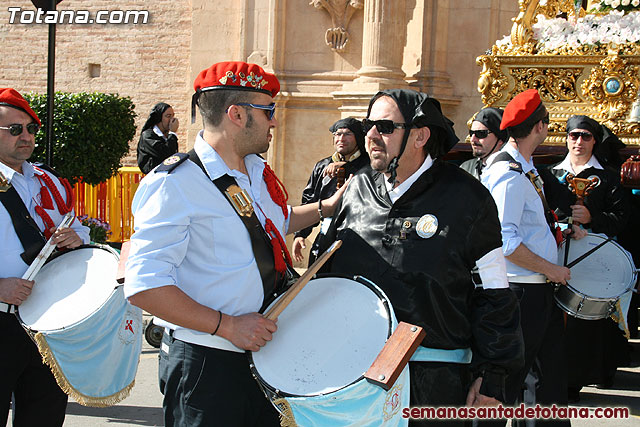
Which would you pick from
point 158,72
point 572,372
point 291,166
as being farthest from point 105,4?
point 572,372

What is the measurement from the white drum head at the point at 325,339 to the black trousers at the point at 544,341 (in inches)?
68.0

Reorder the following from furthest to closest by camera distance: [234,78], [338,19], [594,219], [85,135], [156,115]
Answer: [338,19]
[85,135]
[156,115]
[594,219]
[234,78]

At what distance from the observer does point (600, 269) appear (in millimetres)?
5473

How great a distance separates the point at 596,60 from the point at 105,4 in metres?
10.4

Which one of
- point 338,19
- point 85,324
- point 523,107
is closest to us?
point 85,324

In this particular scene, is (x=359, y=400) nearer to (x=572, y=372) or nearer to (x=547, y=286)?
(x=547, y=286)

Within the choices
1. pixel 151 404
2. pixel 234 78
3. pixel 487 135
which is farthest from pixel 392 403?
pixel 151 404

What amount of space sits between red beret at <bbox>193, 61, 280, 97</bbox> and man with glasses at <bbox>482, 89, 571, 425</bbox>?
5.91ft

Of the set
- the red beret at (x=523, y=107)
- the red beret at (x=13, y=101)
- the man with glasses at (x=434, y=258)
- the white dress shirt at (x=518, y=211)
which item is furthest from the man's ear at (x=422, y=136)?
the red beret at (x=13, y=101)

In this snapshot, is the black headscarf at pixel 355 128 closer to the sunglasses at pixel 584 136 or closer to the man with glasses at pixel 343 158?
the man with glasses at pixel 343 158

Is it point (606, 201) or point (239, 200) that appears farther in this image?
point (606, 201)

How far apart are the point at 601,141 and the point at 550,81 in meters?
1.63

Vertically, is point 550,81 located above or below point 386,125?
above

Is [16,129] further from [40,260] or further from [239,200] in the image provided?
A: [239,200]
